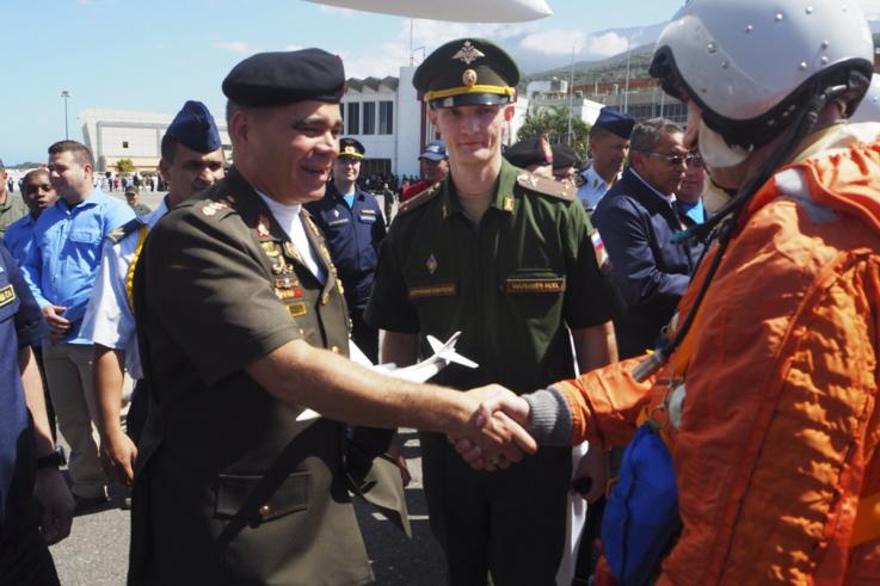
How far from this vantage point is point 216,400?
5.86 ft

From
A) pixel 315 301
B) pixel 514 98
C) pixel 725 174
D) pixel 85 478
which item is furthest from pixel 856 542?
pixel 85 478

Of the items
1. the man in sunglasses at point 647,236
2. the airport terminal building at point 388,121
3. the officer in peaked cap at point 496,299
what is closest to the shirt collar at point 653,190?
the man in sunglasses at point 647,236

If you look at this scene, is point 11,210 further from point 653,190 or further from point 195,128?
point 653,190

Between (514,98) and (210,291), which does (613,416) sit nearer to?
(210,291)

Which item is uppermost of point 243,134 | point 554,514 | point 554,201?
point 243,134

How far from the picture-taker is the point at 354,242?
18.0ft

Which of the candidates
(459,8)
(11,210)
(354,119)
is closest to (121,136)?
(354,119)

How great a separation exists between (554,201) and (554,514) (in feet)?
3.87

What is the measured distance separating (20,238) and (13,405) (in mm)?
3327

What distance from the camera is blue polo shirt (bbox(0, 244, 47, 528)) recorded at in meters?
2.16

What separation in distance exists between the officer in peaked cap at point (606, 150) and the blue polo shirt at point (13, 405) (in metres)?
4.07

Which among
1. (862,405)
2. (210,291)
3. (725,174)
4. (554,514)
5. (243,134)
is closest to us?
(862,405)

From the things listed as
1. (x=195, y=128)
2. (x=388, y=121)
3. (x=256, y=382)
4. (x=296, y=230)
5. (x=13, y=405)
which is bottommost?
(x=13, y=405)

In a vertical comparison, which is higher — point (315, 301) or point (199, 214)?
point (199, 214)
